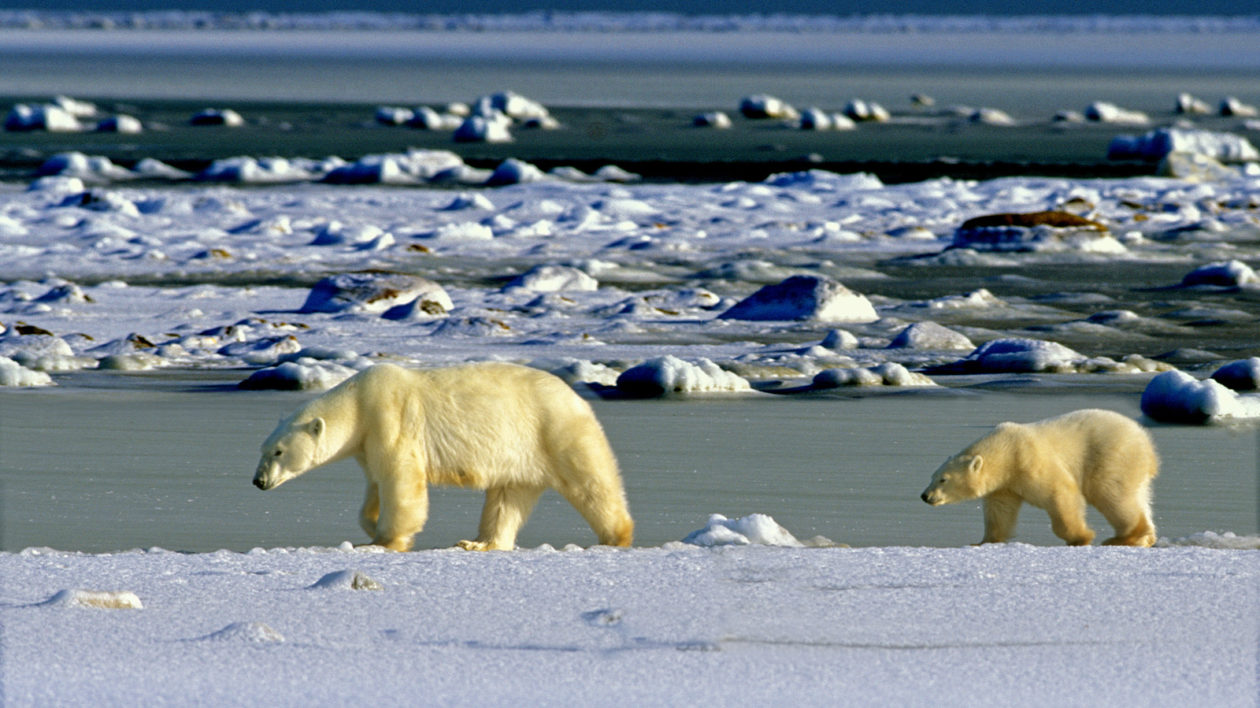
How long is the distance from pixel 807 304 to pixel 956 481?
17.6ft

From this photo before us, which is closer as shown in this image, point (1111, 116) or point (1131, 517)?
point (1131, 517)

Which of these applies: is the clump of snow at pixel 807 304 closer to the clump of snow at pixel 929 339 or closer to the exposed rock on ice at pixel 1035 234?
the clump of snow at pixel 929 339

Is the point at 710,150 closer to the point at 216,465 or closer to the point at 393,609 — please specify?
the point at 216,465

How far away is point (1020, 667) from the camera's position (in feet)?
11.7

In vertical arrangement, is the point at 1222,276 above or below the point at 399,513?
below

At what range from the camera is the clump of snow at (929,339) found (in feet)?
30.6

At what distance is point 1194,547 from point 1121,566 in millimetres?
422

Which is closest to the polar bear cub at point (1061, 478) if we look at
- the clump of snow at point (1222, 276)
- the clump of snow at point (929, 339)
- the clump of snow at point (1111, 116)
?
the clump of snow at point (929, 339)

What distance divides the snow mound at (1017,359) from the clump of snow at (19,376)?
160 inches

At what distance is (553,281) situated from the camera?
1196 centimetres

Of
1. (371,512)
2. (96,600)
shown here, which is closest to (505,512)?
(371,512)

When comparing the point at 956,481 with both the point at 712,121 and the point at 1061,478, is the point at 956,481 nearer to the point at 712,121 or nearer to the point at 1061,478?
the point at 1061,478

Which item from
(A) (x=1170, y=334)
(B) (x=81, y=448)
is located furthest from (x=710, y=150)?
(B) (x=81, y=448)

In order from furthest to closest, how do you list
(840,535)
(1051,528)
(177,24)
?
(177,24) < (1051,528) < (840,535)
